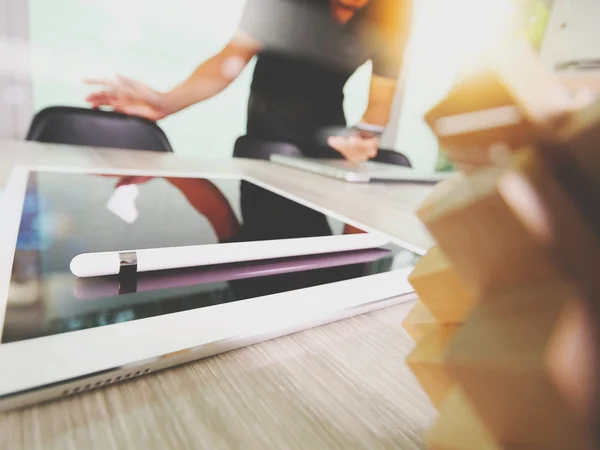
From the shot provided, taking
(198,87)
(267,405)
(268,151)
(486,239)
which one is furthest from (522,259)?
(198,87)

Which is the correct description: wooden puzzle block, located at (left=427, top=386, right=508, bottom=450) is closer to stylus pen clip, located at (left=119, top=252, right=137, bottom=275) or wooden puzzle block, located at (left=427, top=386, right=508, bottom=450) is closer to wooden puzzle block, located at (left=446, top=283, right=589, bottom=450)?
wooden puzzle block, located at (left=446, top=283, right=589, bottom=450)

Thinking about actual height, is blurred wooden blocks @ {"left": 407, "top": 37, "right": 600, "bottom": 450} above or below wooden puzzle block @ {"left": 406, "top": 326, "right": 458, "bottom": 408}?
above

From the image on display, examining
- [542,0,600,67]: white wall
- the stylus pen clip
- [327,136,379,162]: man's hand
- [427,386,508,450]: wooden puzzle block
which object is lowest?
[327,136,379,162]: man's hand

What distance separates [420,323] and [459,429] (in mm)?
33

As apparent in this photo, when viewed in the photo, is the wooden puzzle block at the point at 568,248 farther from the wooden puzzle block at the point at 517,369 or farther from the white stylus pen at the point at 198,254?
the white stylus pen at the point at 198,254

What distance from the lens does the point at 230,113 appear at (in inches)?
67.3

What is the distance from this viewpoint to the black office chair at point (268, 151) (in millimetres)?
1330

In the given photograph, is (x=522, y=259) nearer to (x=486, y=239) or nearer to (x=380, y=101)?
(x=486, y=239)

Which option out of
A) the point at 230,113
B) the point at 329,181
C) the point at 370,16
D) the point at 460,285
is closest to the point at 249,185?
the point at 329,181

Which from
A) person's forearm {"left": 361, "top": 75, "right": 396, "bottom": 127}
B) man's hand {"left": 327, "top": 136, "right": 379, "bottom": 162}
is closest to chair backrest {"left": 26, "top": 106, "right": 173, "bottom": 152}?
man's hand {"left": 327, "top": 136, "right": 379, "bottom": 162}

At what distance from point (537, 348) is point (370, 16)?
229cm

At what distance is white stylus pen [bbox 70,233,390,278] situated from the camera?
0.72ft

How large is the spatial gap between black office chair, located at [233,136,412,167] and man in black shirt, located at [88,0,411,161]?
15cm

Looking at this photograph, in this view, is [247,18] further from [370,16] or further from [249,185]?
[249,185]
